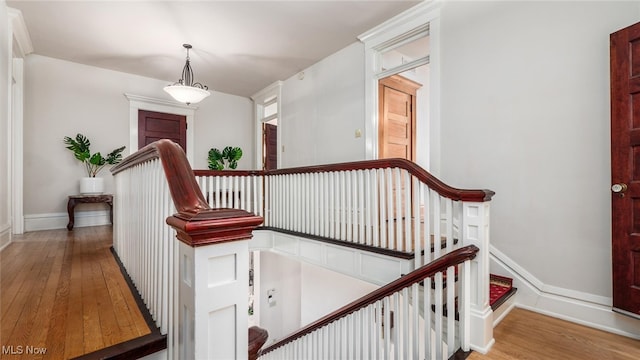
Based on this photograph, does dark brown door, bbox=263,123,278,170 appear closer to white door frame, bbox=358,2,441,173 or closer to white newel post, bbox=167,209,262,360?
white door frame, bbox=358,2,441,173

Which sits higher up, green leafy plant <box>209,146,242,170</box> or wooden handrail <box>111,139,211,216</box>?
green leafy plant <box>209,146,242,170</box>

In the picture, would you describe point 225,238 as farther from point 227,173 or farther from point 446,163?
point 227,173

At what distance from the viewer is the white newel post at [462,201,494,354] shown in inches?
70.1

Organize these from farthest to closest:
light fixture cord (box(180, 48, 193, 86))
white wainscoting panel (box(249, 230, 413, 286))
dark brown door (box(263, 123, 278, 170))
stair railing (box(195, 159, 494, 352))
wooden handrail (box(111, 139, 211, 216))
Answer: dark brown door (box(263, 123, 278, 170)), light fixture cord (box(180, 48, 193, 86)), white wainscoting panel (box(249, 230, 413, 286)), stair railing (box(195, 159, 494, 352)), wooden handrail (box(111, 139, 211, 216))

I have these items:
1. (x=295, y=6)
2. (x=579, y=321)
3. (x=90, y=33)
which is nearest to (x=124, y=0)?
(x=90, y=33)

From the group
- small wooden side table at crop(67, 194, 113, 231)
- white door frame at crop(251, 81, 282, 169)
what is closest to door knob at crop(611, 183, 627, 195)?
white door frame at crop(251, 81, 282, 169)

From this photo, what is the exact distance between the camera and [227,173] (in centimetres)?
390

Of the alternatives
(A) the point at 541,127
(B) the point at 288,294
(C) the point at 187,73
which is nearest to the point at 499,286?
(A) the point at 541,127

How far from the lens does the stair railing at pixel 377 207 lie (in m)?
1.87

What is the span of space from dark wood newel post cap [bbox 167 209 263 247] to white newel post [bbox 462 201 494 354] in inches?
60.9

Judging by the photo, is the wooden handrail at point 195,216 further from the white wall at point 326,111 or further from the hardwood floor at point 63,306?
the white wall at point 326,111

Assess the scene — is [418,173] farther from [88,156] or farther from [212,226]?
[88,156]

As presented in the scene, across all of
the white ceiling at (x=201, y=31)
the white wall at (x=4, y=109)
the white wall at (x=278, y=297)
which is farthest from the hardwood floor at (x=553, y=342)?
the white wall at (x=4, y=109)

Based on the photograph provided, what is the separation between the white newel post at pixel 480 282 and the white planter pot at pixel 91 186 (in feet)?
17.7
